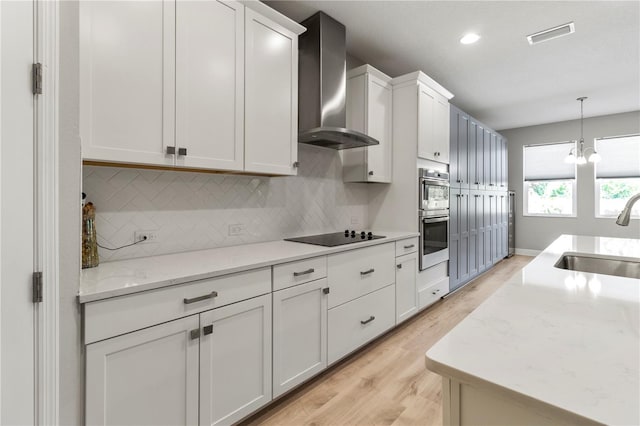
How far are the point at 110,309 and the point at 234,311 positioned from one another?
0.53 metres

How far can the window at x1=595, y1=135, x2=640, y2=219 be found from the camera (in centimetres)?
531

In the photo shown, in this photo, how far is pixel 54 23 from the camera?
1032 millimetres

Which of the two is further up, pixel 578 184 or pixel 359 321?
pixel 578 184

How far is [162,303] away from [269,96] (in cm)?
143

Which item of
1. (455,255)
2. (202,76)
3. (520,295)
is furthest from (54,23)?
(455,255)

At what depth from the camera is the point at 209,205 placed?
6.85 ft

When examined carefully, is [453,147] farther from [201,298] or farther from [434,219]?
[201,298]

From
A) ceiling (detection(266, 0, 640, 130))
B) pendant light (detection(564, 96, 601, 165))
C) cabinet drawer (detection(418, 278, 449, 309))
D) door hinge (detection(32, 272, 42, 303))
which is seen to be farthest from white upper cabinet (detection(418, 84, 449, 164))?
door hinge (detection(32, 272, 42, 303))

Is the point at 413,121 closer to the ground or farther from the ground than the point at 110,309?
farther from the ground

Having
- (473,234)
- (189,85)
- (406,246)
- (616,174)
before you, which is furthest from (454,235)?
(616,174)

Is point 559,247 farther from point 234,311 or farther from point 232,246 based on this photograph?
point 232,246

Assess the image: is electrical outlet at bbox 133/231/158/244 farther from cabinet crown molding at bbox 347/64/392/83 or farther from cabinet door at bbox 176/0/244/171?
cabinet crown molding at bbox 347/64/392/83

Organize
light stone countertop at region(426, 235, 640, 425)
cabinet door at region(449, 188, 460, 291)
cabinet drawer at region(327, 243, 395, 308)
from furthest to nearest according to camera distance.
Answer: cabinet door at region(449, 188, 460, 291) → cabinet drawer at region(327, 243, 395, 308) → light stone countertop at region(426, 235, 640, 425)

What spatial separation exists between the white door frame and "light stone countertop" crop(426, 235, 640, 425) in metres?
1.20
